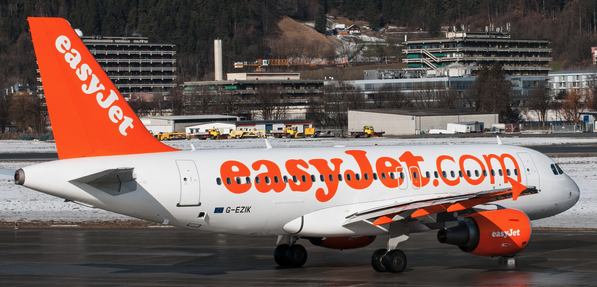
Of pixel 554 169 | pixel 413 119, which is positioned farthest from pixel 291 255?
pixel 413 119

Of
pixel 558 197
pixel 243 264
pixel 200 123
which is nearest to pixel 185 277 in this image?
pixel 243 264

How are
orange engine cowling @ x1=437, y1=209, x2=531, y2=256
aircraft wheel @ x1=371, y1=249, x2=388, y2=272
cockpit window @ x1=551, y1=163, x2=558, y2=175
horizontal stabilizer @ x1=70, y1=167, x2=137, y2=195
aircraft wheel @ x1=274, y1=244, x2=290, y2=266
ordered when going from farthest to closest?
cockpit window @ x1=551, y1=163, x2=558, y2=175 → aircraft wheel @ x1=274, y1=244, x2=290, y2=266 → aircraft wheel @ x1=371, y1=249, x2=388, y2=272 → orange engine cowling @ x1=437, y1=209, x2=531, y2=256 → horizontal stabilizer @ x1=70, y1=167, x2=137, y2=195

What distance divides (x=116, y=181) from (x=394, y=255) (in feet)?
29.2

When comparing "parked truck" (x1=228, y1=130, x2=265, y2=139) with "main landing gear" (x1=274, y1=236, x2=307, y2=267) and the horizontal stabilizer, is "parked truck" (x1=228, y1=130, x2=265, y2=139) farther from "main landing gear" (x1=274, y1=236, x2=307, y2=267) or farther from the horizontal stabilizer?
the horizontal stabilizer

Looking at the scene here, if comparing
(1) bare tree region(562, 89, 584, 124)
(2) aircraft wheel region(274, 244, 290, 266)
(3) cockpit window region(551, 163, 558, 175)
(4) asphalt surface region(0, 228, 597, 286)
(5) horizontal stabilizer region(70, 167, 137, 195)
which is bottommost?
(4) asphalt surface region(0, 228, 597, 286)

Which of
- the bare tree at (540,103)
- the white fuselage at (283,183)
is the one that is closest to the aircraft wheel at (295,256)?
the white fuselage at (283,183)

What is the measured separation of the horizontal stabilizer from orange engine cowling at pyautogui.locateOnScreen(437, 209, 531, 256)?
9.74m

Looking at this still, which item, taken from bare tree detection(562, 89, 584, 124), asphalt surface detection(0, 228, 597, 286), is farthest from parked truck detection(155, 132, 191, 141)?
asphalt surface detection(0, 228, 597, 286)

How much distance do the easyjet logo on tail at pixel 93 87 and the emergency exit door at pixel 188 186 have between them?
2127 mm

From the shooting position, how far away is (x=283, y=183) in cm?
2317

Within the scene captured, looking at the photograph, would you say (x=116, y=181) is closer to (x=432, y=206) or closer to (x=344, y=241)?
(x=344, y=241)

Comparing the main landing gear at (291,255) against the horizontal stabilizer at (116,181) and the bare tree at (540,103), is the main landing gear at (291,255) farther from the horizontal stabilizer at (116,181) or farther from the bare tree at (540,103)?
the bare tree at (540,103)

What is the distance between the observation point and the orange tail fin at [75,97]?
70.4ft

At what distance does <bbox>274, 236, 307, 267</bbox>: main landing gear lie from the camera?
82.2 feet
